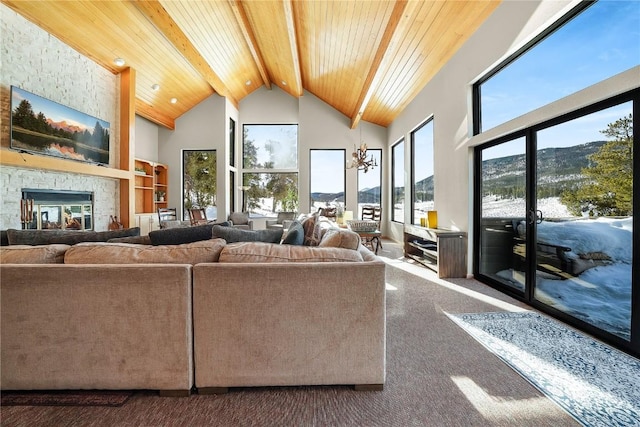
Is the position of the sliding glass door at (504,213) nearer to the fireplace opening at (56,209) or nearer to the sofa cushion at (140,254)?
the sofa cushion at (140,254)

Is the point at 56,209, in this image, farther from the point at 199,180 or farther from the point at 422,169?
the point at 422,169

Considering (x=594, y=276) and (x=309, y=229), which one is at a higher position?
(x=309, y=229)

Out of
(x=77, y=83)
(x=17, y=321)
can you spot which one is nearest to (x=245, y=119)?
(x=77, y=83)

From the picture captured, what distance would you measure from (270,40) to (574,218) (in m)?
6.15

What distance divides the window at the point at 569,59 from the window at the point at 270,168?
6141 mm

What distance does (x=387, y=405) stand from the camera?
151 cm

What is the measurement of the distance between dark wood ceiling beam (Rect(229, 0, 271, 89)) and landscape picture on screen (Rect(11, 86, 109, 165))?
3.23 metres

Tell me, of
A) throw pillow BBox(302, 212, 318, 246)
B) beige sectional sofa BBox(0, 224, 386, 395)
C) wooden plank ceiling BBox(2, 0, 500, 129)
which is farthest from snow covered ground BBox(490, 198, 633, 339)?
wooden plank ceiling BBox(2, 0, 500, 129)

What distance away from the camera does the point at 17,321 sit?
4.94 ft

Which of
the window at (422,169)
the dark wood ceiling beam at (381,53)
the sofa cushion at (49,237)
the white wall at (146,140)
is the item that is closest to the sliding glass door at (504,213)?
the window at (422,169)

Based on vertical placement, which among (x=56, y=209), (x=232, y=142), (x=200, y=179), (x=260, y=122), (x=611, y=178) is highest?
(x=260, y=122)

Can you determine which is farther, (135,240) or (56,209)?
(56,209)

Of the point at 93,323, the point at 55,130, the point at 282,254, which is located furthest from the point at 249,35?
the point at 93,323

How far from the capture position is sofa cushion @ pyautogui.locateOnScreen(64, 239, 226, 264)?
1.60 m
